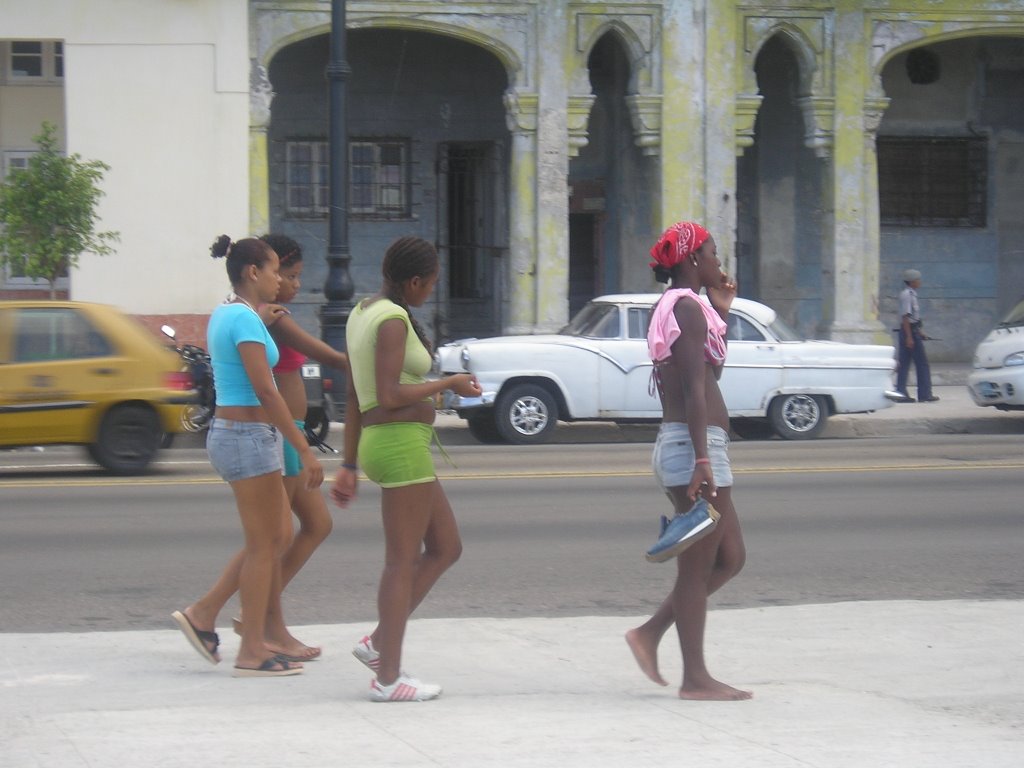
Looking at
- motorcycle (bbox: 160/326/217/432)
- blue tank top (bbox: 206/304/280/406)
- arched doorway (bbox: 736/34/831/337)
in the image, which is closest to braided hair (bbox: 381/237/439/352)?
blue tank top (bbox: 206/304/280/406)

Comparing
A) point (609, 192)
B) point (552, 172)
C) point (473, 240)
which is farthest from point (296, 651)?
point (609, 192)

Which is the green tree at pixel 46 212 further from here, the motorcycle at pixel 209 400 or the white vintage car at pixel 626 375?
the white vintage car at pixel 626 375

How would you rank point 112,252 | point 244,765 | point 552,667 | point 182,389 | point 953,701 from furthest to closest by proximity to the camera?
point 112,252
point 182,389
point 552,667
point 953,701
point 244,765

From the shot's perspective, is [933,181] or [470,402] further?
[933,181]

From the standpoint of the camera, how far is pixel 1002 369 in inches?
715

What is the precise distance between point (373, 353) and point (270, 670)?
4.66 ft

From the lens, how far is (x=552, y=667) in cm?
651

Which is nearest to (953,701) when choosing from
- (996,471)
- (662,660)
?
(662,660)

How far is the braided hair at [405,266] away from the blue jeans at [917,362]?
1525 cm

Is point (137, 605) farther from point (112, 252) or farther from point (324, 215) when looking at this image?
point (324, 215)

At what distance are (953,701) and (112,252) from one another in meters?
16.6

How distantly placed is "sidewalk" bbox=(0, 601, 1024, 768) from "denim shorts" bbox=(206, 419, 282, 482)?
0.83 metres

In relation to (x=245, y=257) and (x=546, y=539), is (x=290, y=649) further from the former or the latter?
(x=546, y=539)

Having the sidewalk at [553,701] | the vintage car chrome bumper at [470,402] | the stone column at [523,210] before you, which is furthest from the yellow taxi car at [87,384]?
the stone column at [523,210]
